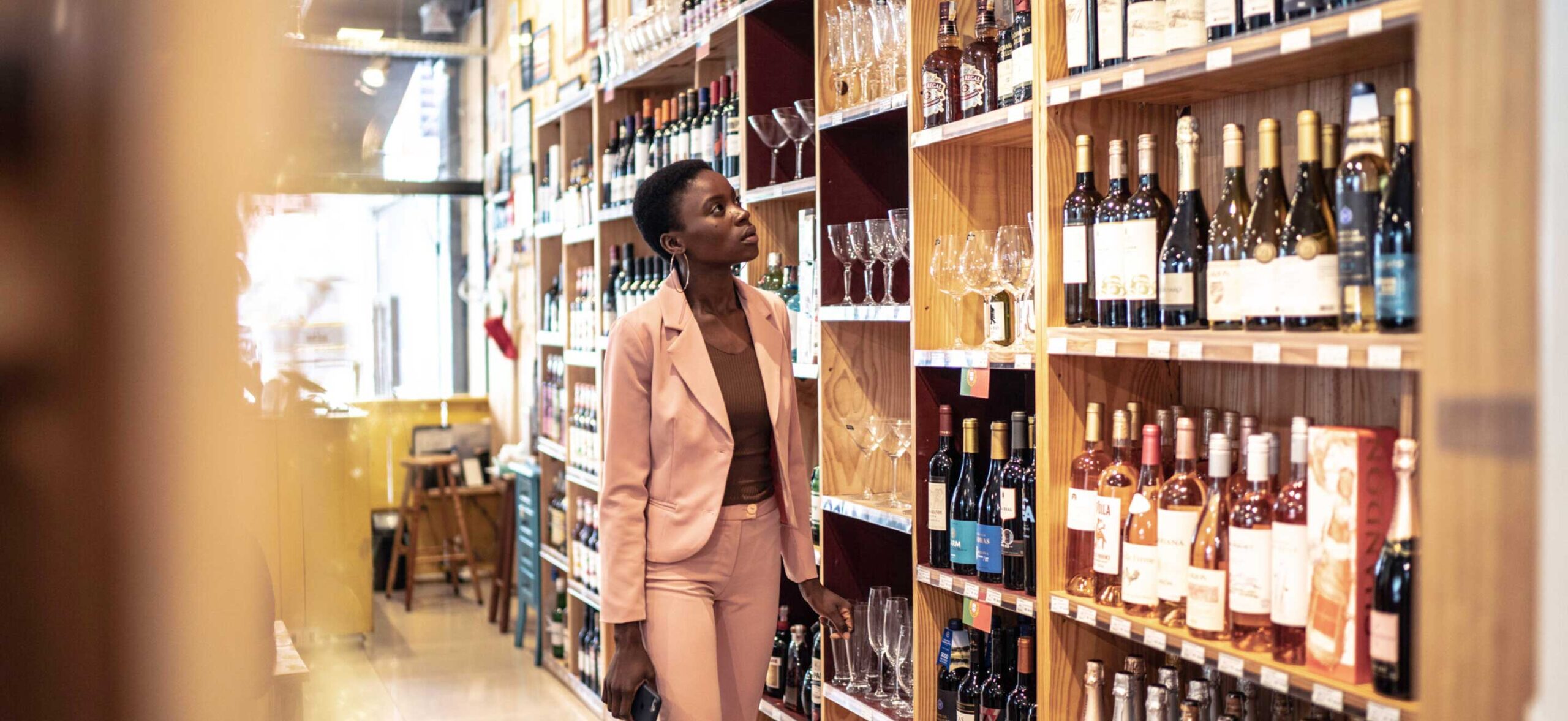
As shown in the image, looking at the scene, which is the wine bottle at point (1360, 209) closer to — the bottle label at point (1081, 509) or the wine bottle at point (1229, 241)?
the wine bottle at point (1229, 241)

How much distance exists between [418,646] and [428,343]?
17.5 feet

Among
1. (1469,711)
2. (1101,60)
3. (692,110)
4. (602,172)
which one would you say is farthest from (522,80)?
(1469,711)

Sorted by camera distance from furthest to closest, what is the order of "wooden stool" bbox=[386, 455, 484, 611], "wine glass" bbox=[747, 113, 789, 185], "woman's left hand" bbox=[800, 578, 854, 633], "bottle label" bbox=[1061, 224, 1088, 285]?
"wooden stool" bbox=[386, 455, 484, 611], "wine glass" bbox=[747, 113, 789, 185], "woman's left hand" bbox=[800, 578, 854, 633], "bottle label" bbox=[1061, 224, 1088, 285]

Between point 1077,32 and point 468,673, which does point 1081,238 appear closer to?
point 1077,32

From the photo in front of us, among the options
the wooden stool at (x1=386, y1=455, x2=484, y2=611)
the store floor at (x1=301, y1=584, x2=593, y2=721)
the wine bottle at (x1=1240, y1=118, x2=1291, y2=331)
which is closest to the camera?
the wine bottle at (x1=1240, y1=118, x2=1291, y2=331)

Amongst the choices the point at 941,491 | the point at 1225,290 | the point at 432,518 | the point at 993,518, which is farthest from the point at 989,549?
the point at 432,518

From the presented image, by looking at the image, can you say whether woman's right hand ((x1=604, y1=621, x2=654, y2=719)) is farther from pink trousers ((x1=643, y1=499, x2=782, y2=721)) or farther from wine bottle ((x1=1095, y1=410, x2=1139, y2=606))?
wine bottle ((x1=1095, y1=410, x2=1139, y2=606))

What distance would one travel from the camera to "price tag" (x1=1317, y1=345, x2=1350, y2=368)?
4.89 ft

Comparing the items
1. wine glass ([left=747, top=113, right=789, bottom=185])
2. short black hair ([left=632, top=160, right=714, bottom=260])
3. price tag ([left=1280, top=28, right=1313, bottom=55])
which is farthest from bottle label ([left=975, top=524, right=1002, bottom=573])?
wine glass ([left=747, top=113, right=789, bottom=185])

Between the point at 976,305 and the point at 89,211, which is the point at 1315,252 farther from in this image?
the point at 89,211

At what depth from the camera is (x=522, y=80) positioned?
6.73m

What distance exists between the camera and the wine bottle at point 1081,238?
2018mm

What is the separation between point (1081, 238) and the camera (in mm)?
2033

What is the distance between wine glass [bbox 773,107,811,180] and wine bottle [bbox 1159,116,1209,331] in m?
1.38
